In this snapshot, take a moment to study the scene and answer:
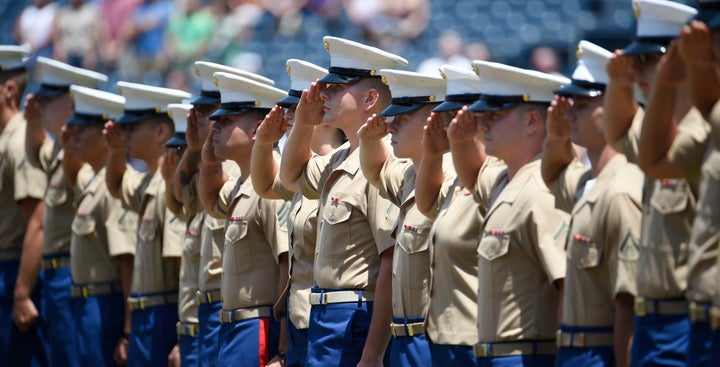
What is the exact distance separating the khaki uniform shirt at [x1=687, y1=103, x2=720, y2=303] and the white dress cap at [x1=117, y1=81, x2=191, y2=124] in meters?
5.19

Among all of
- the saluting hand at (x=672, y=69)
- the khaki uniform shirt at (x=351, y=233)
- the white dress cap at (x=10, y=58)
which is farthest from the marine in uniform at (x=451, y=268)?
the white dress cap at (x=10, y=58)

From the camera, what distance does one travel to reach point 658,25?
4.80 meters

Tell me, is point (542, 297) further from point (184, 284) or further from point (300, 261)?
point (184, 284)

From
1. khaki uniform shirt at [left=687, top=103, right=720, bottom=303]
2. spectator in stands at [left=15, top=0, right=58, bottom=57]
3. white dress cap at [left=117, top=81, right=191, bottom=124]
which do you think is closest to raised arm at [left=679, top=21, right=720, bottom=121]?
khaki uniform shirt at [left=687, top=103, right=720, bottom=303]

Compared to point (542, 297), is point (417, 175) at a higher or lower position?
higher

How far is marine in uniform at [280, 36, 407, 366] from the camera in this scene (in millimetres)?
6512

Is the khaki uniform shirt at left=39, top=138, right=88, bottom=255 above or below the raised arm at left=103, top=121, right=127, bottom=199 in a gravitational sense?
below

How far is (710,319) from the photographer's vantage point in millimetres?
4164

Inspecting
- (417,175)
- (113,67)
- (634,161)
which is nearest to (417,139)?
(417,175)

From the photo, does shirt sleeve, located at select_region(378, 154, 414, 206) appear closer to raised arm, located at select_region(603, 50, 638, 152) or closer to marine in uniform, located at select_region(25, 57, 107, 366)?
raised arm, located at select_region(603, 50, 638, 152)

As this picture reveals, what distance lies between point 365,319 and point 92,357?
3.11 meters

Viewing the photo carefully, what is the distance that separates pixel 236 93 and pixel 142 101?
1.48m

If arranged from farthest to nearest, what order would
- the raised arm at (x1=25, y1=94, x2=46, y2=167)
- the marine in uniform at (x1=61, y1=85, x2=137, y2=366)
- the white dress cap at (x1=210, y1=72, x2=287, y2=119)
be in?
1. the raised arm at (x1=25, y1=94, x2=46, y2=167)
2. the marine in uniform at (x1=61, y1=85, x2=137, y2=366)
3. the white dress cap at (x1=210, y1=72, x2=287, y2=119)

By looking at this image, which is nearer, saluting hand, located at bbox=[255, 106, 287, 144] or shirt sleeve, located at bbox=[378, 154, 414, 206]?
shirt sleeve, located at bbox=[378, 154, 414, 206]
